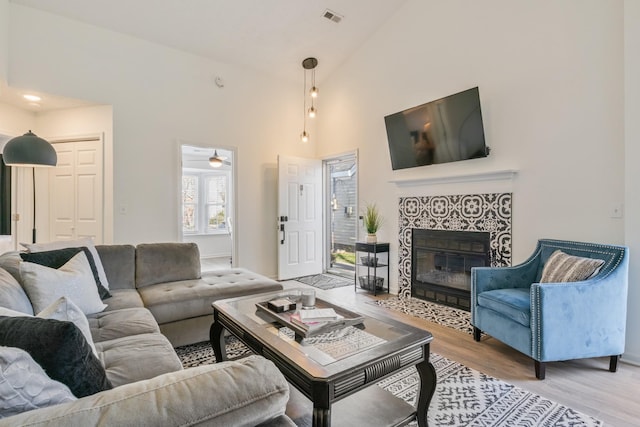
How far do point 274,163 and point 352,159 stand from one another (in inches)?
51.4

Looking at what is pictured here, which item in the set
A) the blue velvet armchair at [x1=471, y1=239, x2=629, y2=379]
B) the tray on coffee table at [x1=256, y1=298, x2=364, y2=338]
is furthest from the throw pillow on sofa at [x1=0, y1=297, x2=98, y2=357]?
the blue velvet armchair at [x1=471, y1=239, x2=629, y2=379]

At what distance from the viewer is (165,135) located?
4.41 meters

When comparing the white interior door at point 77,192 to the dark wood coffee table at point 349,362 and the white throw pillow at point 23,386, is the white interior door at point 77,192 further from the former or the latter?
the white throw pillow at point 23,386

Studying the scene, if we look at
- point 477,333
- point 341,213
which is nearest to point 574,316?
point 477,333

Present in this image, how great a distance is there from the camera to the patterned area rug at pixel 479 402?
183cm

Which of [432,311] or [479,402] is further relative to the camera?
[432,311]

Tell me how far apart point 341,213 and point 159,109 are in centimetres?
322

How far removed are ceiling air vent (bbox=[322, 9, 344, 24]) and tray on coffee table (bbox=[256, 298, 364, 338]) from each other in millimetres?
3794

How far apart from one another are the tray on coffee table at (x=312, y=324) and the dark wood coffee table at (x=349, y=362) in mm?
32

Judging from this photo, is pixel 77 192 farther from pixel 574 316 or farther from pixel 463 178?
pixel 574 316

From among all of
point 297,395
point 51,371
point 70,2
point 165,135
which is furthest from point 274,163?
point 51,371

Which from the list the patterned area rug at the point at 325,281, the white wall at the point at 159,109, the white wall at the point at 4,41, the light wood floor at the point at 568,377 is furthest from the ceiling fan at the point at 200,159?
the light wood floor at the point at 568,377

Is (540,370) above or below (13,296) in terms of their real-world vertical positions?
below

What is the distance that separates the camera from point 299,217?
18.0 ft
